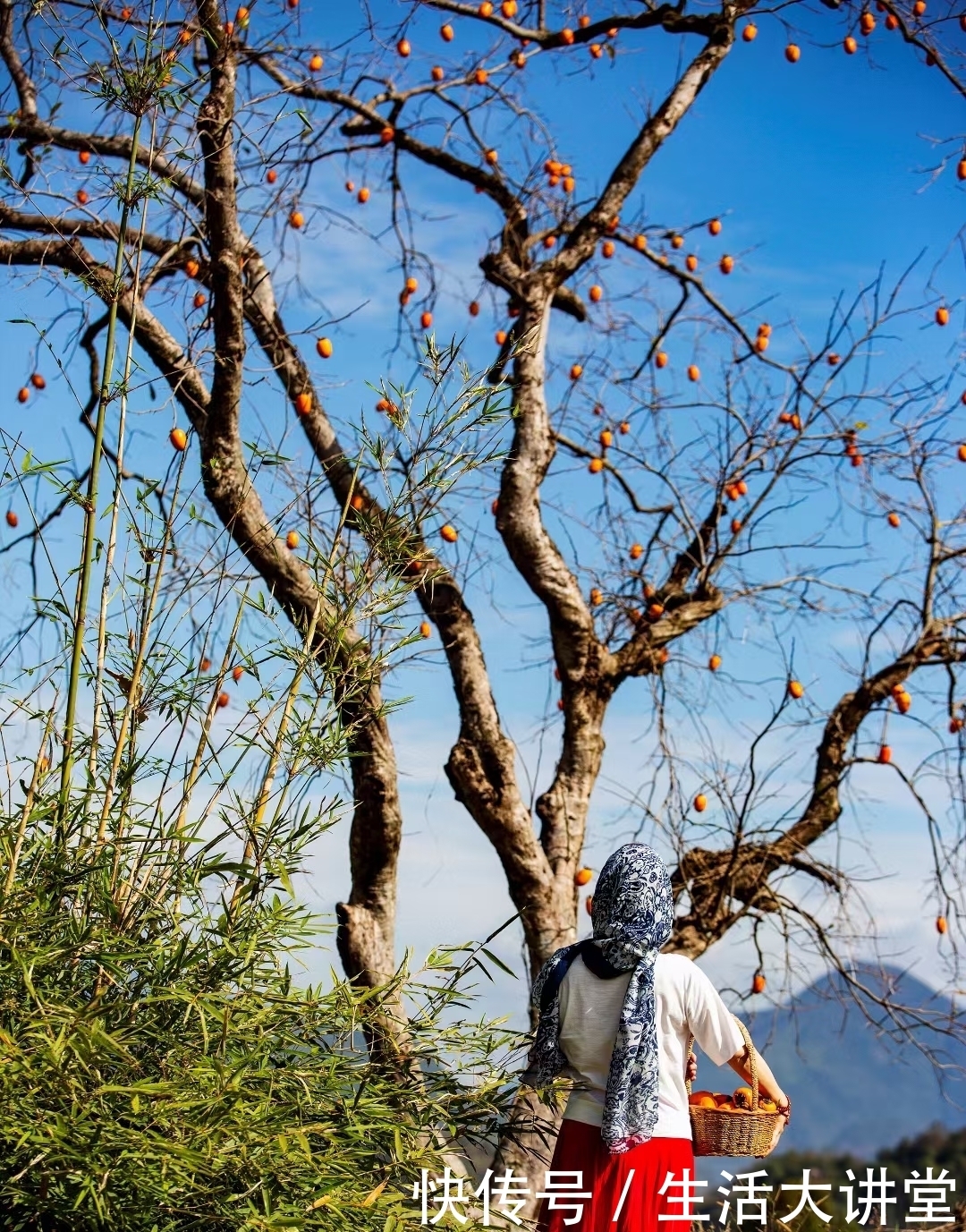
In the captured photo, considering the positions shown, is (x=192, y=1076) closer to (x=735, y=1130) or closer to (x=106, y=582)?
(x=106, y=582)

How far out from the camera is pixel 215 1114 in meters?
1.56

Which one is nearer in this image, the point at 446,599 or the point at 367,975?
the point at 367,975

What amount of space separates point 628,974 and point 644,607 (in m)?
2.82

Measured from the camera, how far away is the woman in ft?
7.48

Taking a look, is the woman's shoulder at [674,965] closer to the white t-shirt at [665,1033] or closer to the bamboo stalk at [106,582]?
the white t-shirt at [665,1033]

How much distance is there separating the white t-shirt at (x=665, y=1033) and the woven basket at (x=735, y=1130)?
0.08 meters

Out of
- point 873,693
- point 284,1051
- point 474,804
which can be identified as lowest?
point 284,1051

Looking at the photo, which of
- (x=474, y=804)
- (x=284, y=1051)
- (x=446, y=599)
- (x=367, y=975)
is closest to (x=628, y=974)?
(x=284, y=1051)

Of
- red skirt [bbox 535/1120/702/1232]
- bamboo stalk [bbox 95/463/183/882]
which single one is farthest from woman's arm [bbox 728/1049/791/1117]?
bamboo stalk [bbox 95/463/183/882]

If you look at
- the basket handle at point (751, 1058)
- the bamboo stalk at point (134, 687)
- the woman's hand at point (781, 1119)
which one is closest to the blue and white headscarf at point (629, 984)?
the basket handle at point (751, 1058)

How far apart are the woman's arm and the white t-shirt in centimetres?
3

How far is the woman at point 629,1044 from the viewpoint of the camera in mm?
2281

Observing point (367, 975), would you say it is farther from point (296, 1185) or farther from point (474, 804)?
point (296, 1185)

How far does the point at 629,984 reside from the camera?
2.35 meters
